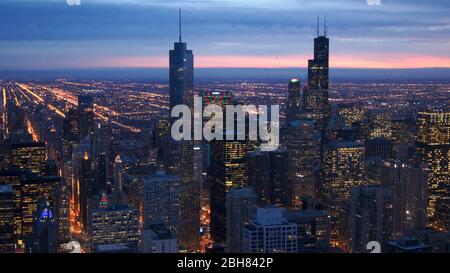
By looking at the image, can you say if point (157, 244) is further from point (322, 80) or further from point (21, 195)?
point (322, 80)

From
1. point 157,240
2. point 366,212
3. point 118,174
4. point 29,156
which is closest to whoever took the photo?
point 157,240

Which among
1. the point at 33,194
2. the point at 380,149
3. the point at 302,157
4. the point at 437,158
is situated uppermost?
the point at 380,149

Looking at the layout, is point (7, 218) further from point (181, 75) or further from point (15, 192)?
point (181, 75)

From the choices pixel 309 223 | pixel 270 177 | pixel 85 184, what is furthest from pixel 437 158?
pixel 85 184

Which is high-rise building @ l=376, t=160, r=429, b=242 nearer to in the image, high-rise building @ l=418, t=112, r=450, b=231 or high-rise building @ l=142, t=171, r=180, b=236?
high-rise building @ l=418, t=112, r=450, b=231

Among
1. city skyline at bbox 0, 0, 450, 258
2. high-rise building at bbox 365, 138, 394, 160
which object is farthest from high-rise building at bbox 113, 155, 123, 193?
high-rise building at bbox 365, 138, 394, 160

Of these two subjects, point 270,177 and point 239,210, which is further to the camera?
point 270,177
